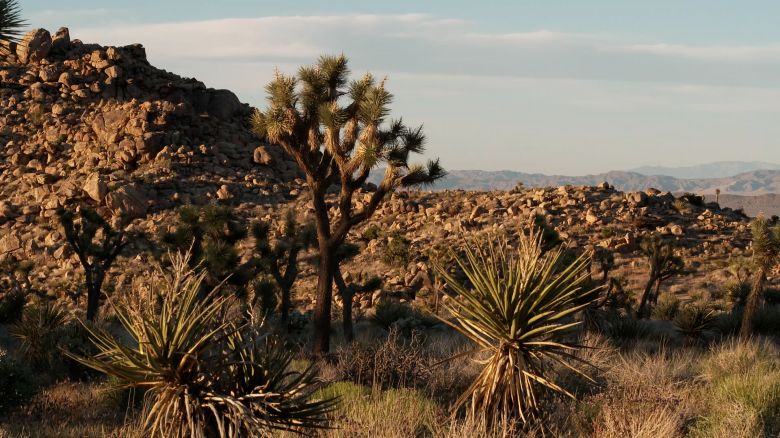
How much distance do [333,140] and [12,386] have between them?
7220 millimetres

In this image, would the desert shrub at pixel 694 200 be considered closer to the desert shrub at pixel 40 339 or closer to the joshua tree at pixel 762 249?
the joshua tree at pixel 762 249

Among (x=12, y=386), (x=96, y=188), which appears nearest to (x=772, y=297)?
(x=12, y=386)

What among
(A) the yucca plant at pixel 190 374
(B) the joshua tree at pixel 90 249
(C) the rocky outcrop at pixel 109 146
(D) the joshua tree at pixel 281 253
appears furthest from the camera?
(C) the rocky outcrop at pixel 109 146

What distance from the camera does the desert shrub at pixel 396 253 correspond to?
32875mm

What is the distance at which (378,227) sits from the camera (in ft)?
124

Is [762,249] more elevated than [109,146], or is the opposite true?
[109,146]

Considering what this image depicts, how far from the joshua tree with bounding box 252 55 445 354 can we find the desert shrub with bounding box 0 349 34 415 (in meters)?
6.02

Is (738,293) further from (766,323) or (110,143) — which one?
(110,143)

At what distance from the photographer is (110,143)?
4100 centimetres

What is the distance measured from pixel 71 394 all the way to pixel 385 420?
5988mm

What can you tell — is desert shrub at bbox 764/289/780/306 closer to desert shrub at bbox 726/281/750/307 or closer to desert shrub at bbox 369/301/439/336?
desert shrub at bbox 726/281/750/307

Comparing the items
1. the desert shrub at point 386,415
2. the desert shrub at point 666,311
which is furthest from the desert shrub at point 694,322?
the desert shrub at point 386,415

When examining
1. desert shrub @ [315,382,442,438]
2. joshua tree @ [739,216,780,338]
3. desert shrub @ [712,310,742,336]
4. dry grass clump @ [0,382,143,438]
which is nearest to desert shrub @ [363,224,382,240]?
desert shrub @ [712,310,742,336]

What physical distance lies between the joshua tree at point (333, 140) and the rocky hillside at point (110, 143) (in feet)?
70.5
